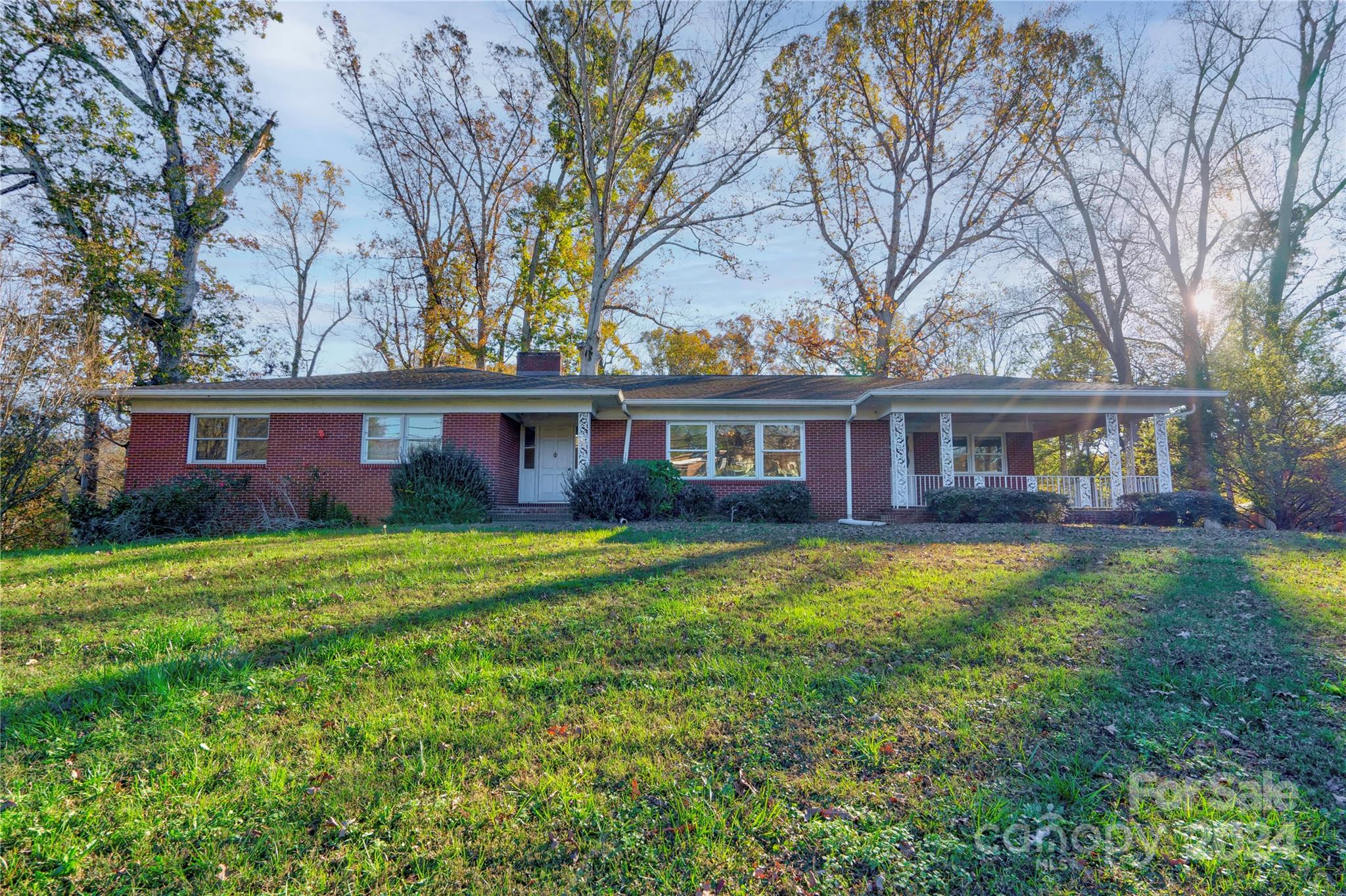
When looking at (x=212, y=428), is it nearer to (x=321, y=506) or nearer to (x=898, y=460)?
(x=321, y=506)

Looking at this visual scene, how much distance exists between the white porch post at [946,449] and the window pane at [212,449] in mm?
16020

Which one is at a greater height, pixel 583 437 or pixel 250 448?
pixel 583 437

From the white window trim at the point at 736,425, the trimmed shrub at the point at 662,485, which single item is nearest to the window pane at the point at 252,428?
the trimmed shrub at the point at 662,485

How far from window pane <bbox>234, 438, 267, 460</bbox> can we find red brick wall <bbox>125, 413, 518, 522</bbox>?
0.71 ft

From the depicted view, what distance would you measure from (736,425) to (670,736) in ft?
40.6

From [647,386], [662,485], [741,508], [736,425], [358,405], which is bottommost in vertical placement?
[741,508]

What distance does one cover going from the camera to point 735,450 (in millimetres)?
15508

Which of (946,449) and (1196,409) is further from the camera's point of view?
(1196,409)

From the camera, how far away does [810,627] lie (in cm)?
499

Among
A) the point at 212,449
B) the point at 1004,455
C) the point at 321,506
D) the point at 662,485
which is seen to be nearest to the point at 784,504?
the point at 662,485

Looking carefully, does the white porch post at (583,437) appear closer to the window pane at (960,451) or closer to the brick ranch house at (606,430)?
the brick ranch house at (606,430)

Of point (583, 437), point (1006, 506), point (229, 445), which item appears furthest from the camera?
point (229, 445)

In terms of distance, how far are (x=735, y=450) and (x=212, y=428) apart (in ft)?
39.0

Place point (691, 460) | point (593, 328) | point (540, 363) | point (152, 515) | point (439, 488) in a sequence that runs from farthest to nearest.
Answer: point (593, 328) < point (540, 363) < point (691, 460) < point (439, 488) < point (152, 515)
